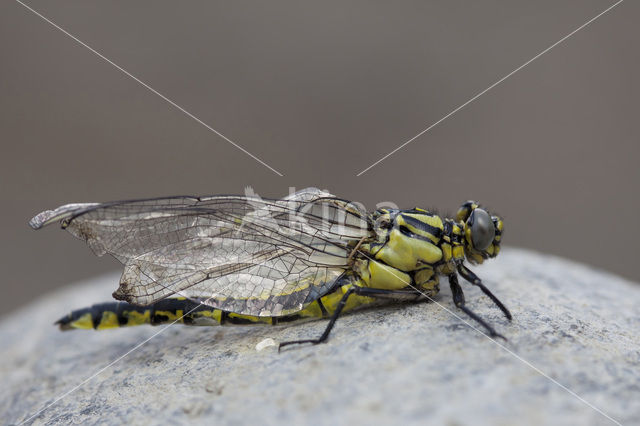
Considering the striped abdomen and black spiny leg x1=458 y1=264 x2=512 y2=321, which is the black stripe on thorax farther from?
the striped abdomen

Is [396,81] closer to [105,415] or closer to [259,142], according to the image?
[259,142]

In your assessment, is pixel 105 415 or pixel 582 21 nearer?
pixel 105 415

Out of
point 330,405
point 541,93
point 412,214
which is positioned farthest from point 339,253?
point 541,93

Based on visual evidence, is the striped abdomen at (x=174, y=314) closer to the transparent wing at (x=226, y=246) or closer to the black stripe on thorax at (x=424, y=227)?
the transparent wing at (x=226, y=246)

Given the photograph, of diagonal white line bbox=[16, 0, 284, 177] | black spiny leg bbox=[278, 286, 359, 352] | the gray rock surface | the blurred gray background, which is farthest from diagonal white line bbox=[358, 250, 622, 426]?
diagonal white line bbox=[16, 0, 284, 177]

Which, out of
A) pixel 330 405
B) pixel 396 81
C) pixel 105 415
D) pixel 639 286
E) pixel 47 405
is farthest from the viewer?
pixel 396 81

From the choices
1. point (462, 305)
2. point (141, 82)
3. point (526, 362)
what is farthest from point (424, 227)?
point (141, 82)
